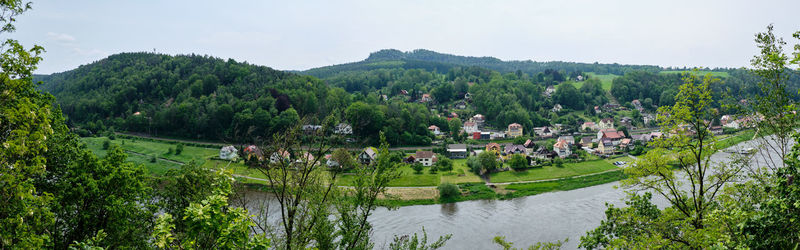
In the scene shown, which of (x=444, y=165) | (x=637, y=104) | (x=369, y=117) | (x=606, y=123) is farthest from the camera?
(x=637, y=104)

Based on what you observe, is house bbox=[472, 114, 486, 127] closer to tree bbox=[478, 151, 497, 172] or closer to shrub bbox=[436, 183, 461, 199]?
tree bbox=[478, 151, 497, 172]

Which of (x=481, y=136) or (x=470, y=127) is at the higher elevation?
(x=470, y=127)

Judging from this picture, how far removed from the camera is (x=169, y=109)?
2109 inches

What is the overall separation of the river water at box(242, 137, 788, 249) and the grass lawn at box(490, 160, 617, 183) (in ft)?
14.1

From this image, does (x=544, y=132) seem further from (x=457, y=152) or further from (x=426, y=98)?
(x=426, y=98)

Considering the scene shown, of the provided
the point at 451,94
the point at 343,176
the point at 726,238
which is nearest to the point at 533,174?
the point at 343,176

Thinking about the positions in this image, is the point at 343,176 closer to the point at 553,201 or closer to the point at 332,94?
the point at 553,201

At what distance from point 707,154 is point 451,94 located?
79.1m

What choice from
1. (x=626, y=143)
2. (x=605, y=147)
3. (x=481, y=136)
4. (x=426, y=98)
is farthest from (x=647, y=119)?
(x=426, y=98)

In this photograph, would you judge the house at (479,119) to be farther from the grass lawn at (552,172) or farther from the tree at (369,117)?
the grass lawn at (552,172)

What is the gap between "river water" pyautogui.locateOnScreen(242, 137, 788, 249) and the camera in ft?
74.8

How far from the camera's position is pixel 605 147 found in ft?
153

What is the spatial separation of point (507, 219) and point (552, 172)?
14269 millimetres

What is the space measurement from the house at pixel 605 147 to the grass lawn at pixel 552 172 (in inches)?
188
